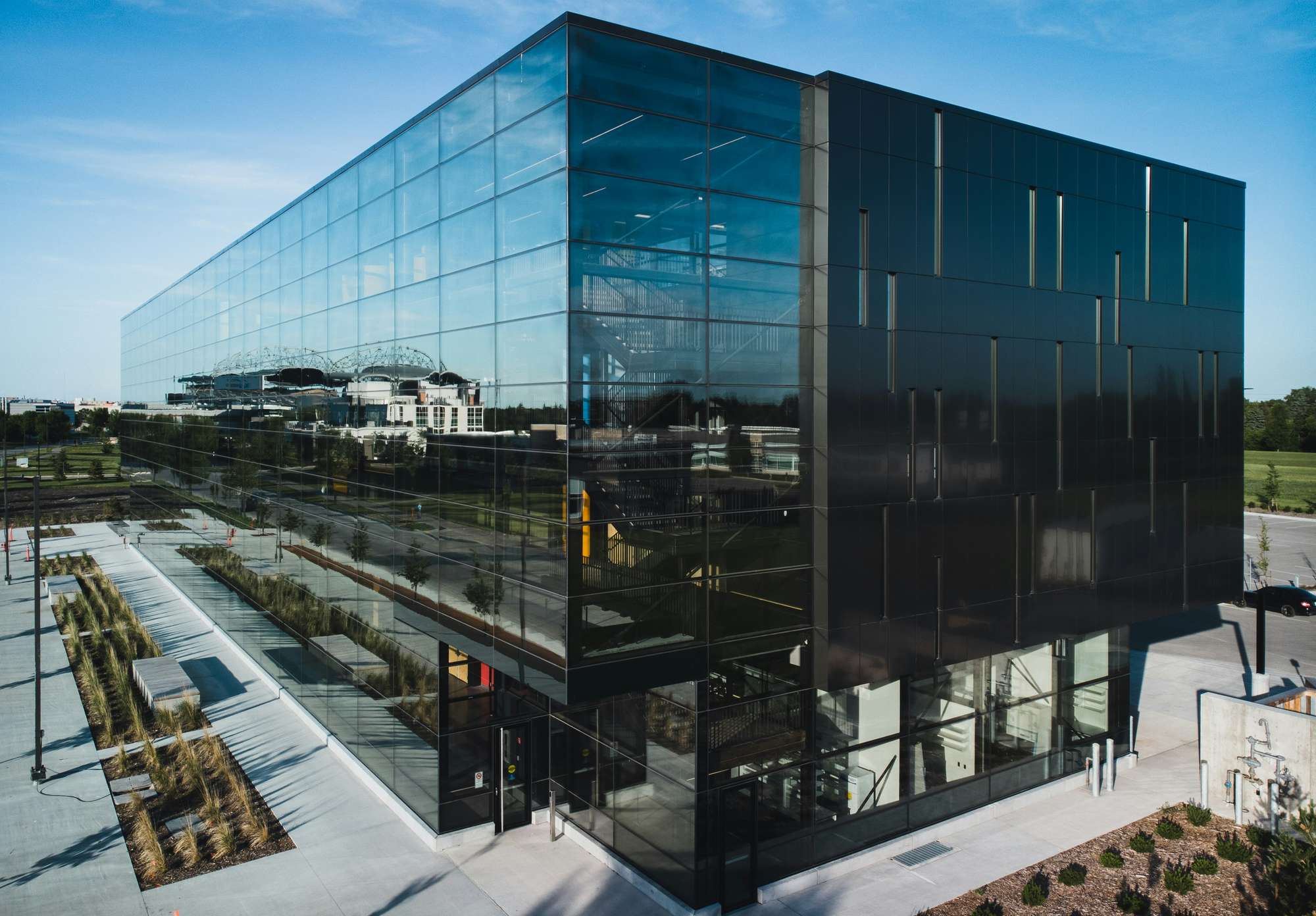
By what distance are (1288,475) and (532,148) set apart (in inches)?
3681

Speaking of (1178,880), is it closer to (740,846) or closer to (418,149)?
(740,846)

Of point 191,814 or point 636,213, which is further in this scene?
point 191,814

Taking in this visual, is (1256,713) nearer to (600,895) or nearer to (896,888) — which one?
(896,888)

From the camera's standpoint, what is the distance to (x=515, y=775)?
1530 centimetres

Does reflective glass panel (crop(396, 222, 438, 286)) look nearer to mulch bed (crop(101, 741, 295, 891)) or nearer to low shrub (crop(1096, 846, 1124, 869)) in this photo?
mulch bed (crop(101, 741, 295, 891))

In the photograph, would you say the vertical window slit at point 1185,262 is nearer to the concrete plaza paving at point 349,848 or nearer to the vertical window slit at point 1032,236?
the vertical window slit at point 1032,236

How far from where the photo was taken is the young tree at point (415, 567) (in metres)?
15.6

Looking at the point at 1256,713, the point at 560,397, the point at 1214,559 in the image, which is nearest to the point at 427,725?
the point at 560,397

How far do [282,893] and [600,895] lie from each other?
4.61 meters

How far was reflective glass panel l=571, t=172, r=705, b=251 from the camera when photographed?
11.2 meters

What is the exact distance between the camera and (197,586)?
101ft

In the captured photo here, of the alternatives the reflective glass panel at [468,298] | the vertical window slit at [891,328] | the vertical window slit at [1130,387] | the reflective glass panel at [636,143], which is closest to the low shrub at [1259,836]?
the vertical window slit at [1130,387]

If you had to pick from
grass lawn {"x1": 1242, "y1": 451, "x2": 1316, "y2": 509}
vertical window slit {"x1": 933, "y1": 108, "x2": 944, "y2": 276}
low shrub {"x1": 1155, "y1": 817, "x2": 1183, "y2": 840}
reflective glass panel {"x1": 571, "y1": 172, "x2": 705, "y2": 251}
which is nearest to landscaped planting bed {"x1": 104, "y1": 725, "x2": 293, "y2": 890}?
reflective glass panel {"x1": 571, "y1": 172, "x2": 705, "y2": 251}

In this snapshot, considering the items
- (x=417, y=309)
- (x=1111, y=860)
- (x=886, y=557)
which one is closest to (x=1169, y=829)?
(x=1111, y=860)
